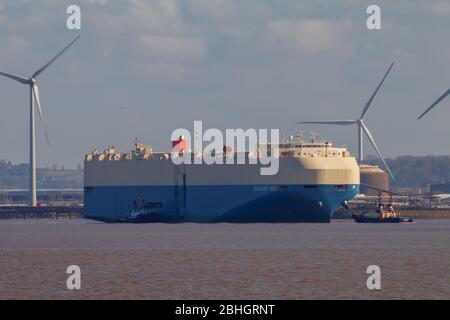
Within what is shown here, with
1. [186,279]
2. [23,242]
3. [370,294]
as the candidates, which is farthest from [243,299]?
[23,242]

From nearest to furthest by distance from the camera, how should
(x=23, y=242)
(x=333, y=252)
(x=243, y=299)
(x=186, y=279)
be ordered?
(x=243, y=299)
(x=186, y=279)
(x=333, y=252)
(x=23, y=242)

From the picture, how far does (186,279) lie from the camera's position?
7062 cm

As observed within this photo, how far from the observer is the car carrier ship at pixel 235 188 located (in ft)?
495

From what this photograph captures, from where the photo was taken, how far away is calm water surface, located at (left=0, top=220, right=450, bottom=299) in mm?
63781

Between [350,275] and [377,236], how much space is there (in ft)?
155

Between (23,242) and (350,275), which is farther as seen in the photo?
(23,242)

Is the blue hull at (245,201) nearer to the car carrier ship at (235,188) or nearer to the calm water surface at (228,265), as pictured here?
the car carrier ship at (235,188)

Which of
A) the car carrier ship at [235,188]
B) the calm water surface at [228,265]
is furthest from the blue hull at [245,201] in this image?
the calm water surface at [228,265]

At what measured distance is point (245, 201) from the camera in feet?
497

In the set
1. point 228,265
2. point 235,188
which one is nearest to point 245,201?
point 235,188

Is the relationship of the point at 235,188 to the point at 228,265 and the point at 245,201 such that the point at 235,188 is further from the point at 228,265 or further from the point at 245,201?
the point at 228,265

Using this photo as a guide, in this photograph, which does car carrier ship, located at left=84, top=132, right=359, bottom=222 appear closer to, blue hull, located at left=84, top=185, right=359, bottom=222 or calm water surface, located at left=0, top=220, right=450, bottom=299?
blue hull, located at left=84, top=185, right=359, bottom=222

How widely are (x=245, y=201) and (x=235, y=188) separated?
5.84 ft

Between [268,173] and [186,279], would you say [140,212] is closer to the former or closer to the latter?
[268,173]
